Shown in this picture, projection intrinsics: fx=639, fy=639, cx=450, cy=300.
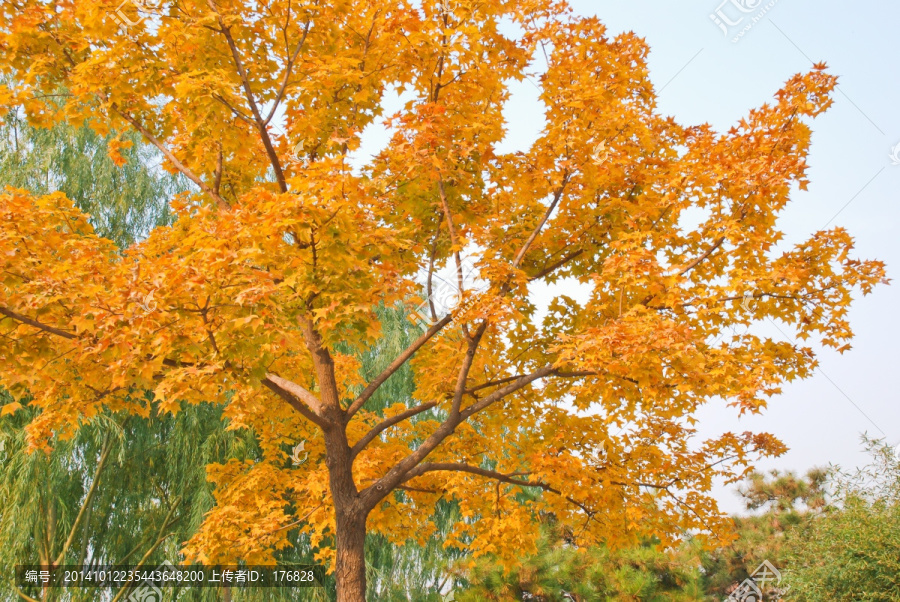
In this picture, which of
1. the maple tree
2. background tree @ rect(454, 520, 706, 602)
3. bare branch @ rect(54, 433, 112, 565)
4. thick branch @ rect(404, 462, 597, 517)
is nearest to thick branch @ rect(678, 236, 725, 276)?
the maple tree

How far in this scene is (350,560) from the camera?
426cm

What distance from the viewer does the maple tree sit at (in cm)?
343

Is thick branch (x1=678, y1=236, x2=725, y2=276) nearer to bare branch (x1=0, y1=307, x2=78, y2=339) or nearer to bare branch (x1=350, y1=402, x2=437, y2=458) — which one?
bare branch (x1=350, y1=402, x2=437, y2=458)

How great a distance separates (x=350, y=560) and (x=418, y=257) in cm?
220

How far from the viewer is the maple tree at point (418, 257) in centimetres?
343

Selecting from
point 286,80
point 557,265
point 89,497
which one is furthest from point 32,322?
point 89,497

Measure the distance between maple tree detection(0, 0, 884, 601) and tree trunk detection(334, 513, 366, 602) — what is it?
16 millimetres

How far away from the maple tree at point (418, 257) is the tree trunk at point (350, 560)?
0.02m

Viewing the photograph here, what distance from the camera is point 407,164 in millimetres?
4184

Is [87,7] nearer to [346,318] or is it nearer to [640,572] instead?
[346,318]

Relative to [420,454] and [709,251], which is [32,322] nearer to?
[420,454]

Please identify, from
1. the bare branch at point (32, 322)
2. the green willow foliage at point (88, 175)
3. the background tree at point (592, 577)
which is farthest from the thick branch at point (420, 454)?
the green willow foliage at point (88, 175)

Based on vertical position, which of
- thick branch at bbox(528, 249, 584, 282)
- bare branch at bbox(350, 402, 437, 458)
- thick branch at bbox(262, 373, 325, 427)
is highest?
thick branch at bbox(528, 249, 584, 282)

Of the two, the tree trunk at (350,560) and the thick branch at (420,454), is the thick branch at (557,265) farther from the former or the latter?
the tree trunk at (350,560)
